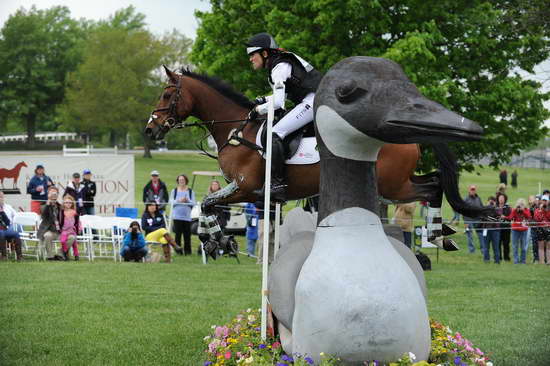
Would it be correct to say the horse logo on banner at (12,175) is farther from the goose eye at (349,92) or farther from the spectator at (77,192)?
the goose eye at (349,92)

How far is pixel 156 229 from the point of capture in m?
15.4

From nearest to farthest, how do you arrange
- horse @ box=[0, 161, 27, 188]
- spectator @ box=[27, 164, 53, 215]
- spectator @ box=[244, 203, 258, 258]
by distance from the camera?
spectator @ box=[244, 203, 258, 258] < spectator @ box=[27, 164, 53, 215] < horse @ box=[0, 161, 27, 188]

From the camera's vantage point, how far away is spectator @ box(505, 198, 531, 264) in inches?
608

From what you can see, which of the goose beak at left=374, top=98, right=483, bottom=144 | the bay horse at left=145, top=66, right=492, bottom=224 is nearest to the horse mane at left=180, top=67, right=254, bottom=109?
the bay horse at left=145, top=66, right=492, bottom=224

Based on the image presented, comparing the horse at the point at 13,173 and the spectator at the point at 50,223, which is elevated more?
the horse at the point at 13,173

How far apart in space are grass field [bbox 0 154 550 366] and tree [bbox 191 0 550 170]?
5.77 m

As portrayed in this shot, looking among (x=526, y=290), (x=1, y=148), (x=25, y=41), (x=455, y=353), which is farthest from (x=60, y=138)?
(x=455, y=353)

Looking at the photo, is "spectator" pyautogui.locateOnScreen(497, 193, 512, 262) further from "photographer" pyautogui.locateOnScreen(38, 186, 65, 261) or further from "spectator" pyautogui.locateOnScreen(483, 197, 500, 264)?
"photographer" pyautogui.locateOnScreen(38, 186, 65, 261)

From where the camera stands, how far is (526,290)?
11398mm

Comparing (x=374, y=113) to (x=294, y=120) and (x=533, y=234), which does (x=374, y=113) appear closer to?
(x=294, y=120)

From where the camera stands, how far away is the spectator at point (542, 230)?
15.0 metres

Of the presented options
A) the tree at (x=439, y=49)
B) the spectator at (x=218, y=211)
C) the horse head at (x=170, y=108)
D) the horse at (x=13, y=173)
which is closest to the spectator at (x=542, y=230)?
the tree at (x=439, y=49)

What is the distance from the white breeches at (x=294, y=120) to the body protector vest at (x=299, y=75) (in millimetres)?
127

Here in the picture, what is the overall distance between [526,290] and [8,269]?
8.85 meters
